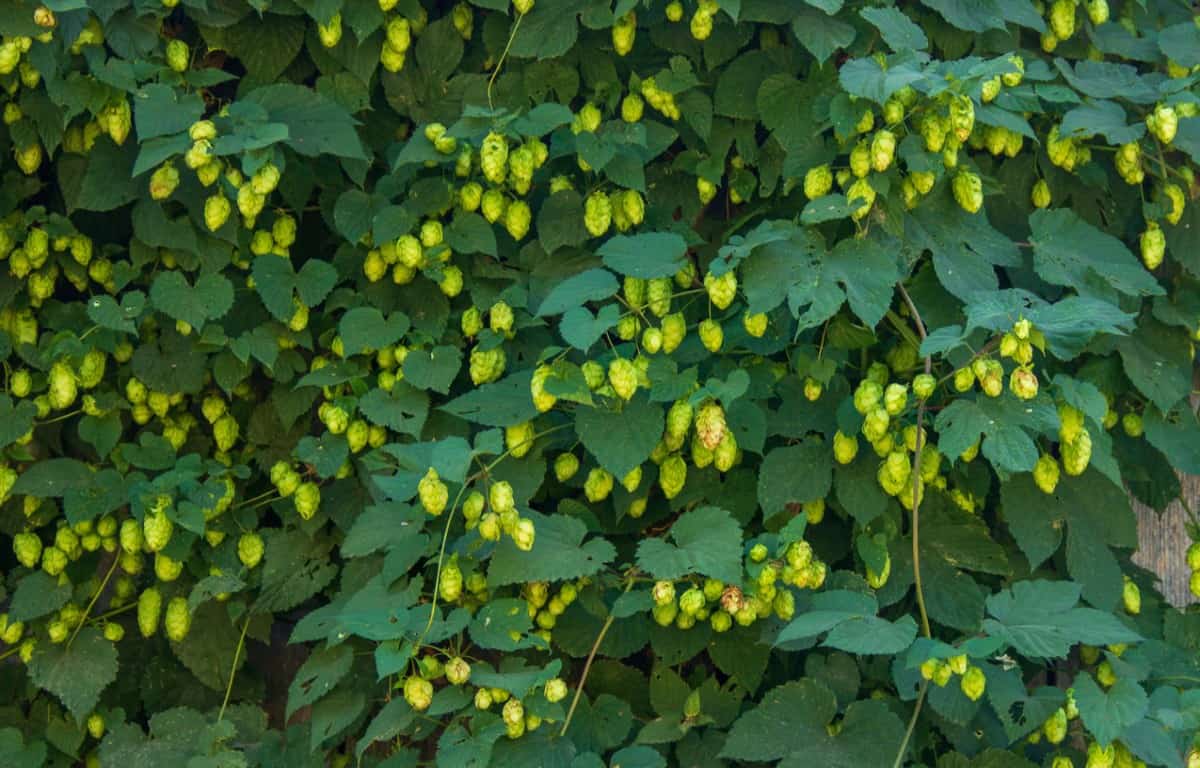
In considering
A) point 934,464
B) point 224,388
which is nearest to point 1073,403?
point 934,464

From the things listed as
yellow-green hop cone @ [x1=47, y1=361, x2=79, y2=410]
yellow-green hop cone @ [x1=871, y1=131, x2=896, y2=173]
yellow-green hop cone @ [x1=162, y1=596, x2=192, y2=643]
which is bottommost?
yellow-green hop cone @ [x1=162, y1=596, x2=192, y2=643]

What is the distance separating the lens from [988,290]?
8.62 ft

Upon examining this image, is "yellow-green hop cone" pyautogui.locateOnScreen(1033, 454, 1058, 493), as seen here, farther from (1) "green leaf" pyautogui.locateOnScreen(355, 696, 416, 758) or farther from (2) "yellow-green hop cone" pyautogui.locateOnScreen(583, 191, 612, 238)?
(1) "green leaf" pyautogui.locateOnScreen(355, 696, 416, 758)

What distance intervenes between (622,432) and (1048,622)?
2.75 ft

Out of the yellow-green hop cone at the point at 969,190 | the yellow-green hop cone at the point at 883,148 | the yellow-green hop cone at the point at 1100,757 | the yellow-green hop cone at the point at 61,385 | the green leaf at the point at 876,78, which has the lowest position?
the yellow-green hop cone at the point at 1100,757

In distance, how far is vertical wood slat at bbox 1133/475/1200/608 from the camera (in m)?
3.12

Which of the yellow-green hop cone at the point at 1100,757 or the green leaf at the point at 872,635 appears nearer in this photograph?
the green leaf at the point at 872,635

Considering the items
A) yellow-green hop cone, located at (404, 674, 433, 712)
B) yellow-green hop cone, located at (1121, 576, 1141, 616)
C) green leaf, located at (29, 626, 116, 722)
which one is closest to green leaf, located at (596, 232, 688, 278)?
yellow-green hop cone, located at (404, 674, 433, 712)

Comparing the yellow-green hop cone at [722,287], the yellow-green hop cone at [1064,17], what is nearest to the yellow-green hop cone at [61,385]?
the yellow-green hop cone at [722,287]

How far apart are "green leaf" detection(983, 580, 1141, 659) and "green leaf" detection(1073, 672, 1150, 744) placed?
10 centimetres

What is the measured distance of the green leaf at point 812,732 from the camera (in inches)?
98.5

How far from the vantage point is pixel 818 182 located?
2580 millimetres

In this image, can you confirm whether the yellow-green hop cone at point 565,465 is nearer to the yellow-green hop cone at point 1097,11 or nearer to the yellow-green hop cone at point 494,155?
the yellow-green hop cone at point 494,155

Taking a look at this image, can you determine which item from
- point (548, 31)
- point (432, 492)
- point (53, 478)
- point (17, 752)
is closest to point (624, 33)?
point (548, 31)
